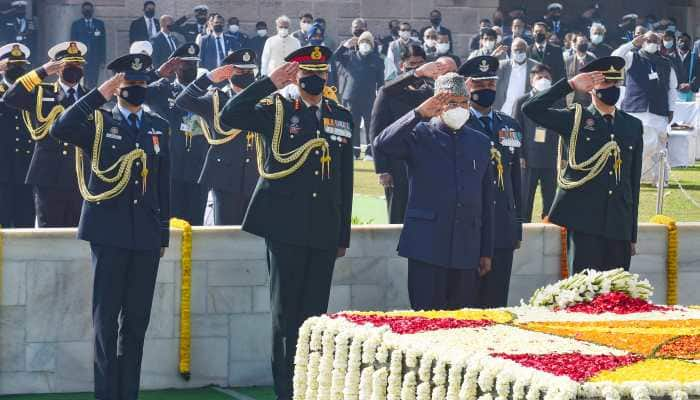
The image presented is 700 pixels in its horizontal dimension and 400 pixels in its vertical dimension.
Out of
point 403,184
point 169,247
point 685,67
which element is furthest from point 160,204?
point 685,67

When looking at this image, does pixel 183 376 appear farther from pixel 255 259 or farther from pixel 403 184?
pixel 403 184

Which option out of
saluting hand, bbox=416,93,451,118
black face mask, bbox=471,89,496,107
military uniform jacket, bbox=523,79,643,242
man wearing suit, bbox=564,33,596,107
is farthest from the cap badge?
man wearing suit, bbox=564,33,596,107

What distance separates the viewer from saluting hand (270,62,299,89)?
30.2ft

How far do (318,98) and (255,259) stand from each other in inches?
46.9

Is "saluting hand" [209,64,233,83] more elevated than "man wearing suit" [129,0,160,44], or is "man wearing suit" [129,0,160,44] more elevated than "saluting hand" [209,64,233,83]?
"man wearing suit" [129,0,160,44]

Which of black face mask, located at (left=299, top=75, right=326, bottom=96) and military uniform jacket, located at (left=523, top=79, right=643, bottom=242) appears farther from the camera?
military uniform jacket, located at (left=523, top=79, right=643, bottom=242)

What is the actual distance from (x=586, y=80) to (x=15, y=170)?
4710 mm

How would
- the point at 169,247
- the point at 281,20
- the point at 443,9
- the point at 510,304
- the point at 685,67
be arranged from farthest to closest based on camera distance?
the point at 443,9 < the point at 685,67 < the point at 281,20 < the point at 510,304 < the point at 169,247

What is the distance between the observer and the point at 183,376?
10.0m

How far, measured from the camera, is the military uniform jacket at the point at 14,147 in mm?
12828

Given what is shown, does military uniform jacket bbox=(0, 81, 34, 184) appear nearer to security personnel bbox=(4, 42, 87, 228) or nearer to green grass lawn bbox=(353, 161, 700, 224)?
security personnel bbox=(4, 42, 87, 228)

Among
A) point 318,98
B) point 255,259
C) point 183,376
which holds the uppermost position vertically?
point 318,98

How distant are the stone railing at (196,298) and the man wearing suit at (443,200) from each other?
2.33 ft

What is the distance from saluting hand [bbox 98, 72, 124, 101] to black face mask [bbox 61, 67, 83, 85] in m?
2.42
